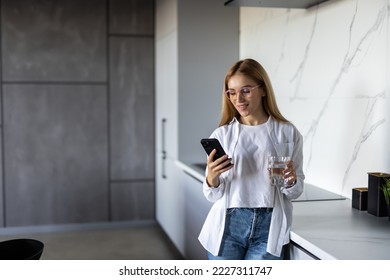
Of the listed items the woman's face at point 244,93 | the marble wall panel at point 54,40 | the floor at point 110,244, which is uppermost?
the marble wall panel at point 54,40

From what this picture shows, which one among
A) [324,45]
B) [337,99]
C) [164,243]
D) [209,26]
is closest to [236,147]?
[337,99]

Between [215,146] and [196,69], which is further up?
[196,69]

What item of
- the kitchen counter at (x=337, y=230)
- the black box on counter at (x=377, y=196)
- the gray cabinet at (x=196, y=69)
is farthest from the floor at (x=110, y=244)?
the black box on counter at (x=377, y=196)

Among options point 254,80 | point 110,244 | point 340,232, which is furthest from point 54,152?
point 340,232

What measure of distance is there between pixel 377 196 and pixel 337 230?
1.08ft

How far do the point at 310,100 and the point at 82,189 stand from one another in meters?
2.82

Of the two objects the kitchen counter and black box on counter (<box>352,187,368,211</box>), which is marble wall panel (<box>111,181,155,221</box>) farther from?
black box on counter (<box>352,187,368,211</box>)

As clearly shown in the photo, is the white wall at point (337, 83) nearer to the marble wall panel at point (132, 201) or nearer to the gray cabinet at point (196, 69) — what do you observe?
the gray cabinet at point (196, 69)

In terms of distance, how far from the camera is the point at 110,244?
4.65 metres

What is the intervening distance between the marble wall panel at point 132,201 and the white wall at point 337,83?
2228mm

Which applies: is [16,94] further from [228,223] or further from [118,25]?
[228,223]

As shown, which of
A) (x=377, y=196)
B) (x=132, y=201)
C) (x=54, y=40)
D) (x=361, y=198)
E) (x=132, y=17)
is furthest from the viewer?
(x=132, y=201)

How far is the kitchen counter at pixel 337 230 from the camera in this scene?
162 centimetres

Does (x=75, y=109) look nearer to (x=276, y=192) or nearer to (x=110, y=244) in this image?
(x=110, y=244)
